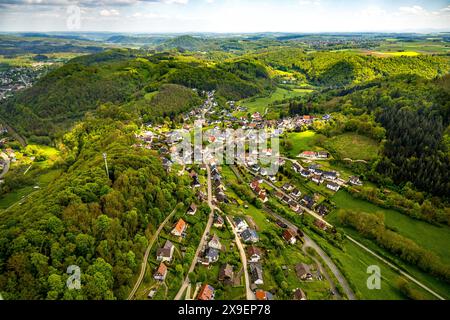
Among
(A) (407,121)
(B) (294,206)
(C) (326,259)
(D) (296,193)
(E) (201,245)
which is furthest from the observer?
(A) (407,121)

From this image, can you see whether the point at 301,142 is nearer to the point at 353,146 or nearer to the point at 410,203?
the point at 353,146

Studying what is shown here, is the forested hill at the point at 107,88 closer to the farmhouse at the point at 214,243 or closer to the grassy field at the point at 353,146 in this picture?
the grassy field at the point at 353,146

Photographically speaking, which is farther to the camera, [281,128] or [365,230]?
[281,128]

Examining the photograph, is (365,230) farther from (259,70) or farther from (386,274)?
(259,70)

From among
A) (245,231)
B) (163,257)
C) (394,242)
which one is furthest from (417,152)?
(163,257)

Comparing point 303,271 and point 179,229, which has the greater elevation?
point 179,229

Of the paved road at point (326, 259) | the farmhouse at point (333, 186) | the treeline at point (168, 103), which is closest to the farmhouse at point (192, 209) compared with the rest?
the paved road at point (326, 259)

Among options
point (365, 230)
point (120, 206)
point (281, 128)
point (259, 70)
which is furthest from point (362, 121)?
point (259, 70)
